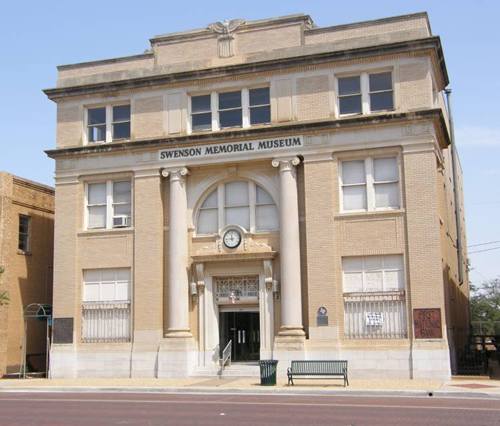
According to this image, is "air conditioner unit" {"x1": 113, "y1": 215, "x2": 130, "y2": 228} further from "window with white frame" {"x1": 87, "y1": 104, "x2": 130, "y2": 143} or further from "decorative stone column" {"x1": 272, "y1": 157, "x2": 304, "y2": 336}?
"decorative stone column" {"x1": 272, "y1": 157, "x2": 304, "y2": 336}

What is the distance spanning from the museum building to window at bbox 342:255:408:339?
0.06m

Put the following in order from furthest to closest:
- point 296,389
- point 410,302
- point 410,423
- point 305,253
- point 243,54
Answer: point 243,54 < point 305,253 < point 410,302 < point 296,389 < point 410,423

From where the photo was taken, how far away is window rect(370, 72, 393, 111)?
30.2 metres

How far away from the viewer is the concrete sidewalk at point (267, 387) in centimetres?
2292

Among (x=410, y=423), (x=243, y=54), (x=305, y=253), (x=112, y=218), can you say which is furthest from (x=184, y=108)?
(x=410, y=423)

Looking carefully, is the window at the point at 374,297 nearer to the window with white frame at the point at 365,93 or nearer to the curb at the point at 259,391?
the curb at the point at 259,391

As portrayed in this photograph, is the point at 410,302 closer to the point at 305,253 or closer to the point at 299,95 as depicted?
the point at 305,253

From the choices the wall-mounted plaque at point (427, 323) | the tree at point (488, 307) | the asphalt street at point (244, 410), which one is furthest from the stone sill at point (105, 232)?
the tree at point (488, 307)

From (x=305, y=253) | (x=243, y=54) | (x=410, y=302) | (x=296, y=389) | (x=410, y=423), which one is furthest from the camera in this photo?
(x=243, y=54)

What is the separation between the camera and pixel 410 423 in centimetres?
1565

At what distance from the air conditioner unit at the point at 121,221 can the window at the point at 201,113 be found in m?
5.09

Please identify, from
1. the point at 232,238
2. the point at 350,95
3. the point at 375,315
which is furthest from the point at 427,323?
the point at 350,95

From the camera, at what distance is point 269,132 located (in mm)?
30953

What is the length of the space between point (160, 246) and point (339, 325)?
28.1 feet
